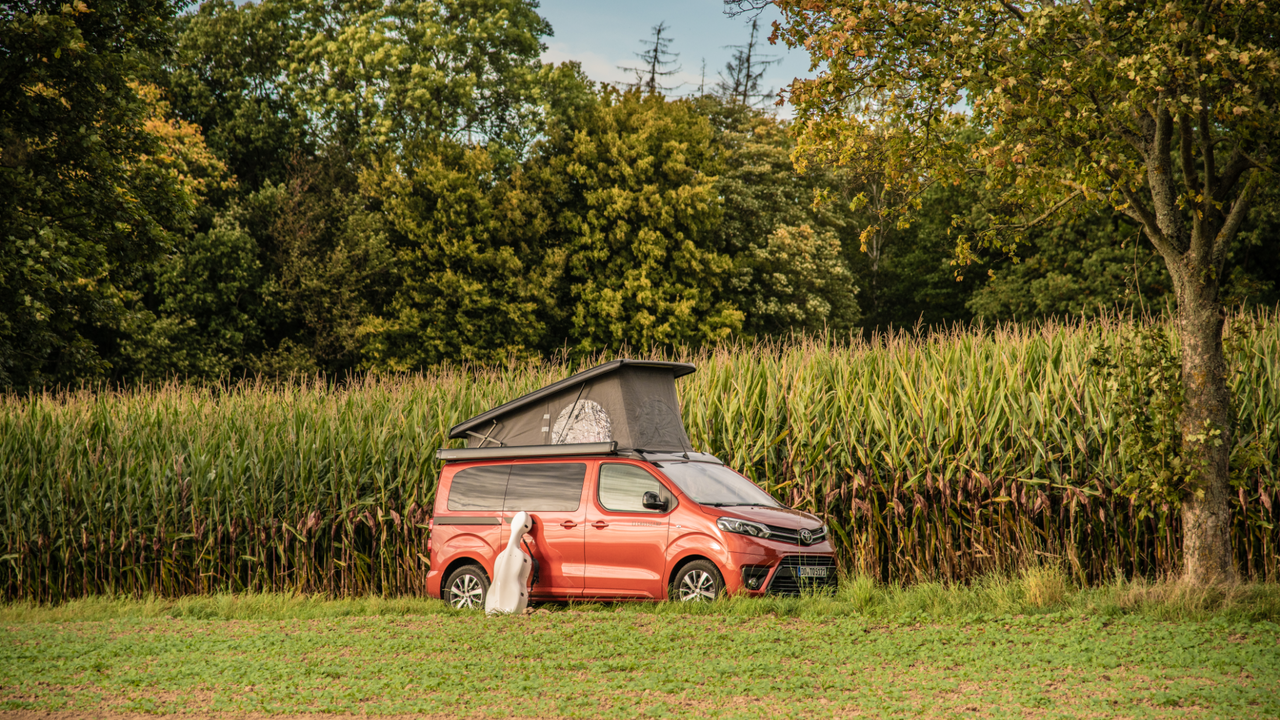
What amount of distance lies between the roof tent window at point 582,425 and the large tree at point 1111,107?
380 cm

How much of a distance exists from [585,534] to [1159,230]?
21.6ft

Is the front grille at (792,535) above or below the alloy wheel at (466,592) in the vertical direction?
above

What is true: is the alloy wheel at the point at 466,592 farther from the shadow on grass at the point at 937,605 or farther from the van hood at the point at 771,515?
the van hood at the point at 771,515

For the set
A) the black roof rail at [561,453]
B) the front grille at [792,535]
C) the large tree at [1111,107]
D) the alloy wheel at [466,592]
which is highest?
the large tree at [1111,107]

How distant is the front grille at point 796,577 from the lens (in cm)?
1007

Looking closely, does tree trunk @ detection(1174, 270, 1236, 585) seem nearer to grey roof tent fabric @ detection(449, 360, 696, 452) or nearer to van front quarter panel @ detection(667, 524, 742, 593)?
van front quarter panel @ detection(667, 524, 742, 593)

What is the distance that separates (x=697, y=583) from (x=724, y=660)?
2.77 m

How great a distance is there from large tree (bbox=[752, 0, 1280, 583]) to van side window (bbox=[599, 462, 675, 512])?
3989mm

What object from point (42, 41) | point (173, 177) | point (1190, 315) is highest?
point (42, 41)

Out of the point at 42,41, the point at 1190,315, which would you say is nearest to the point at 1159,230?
the point at 1190,315

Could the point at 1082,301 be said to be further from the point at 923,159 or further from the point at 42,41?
the point at 42,41

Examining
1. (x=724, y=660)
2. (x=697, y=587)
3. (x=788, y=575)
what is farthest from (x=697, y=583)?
(x=724, y=660)

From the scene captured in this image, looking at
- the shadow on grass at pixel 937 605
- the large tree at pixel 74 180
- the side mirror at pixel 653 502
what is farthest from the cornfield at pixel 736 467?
the large tree at pixel 74 180

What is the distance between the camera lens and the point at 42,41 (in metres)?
19.3
